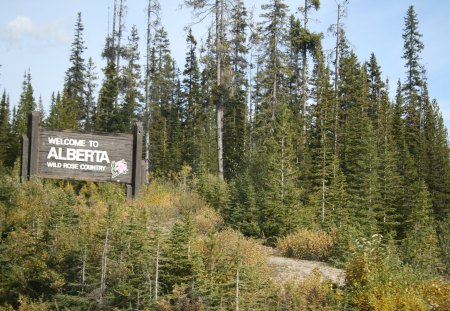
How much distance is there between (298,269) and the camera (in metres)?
11.7

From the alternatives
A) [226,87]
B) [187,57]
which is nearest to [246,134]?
[187,57]

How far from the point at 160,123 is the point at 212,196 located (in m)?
35.1

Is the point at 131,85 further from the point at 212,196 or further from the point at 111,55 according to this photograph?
the point at 212,196

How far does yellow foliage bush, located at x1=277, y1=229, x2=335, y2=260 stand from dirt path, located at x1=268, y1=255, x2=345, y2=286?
0.54 m

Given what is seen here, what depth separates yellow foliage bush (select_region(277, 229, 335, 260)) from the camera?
43.5ft

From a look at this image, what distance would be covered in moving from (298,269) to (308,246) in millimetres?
1917

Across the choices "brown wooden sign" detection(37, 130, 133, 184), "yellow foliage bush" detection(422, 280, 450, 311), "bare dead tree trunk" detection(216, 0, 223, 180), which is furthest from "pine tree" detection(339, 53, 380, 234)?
"yellow foliage bush" detection(422, 280, 450, 311)

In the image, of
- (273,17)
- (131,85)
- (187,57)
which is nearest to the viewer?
(273,17)

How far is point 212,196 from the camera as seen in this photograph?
17.9 metres

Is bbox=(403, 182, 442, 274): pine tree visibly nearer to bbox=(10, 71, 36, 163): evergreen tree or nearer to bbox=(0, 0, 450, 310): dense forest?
bbox=(0, 0, 450, 310): dense forest

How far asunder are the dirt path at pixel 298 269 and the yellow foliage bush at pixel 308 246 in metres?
0.54

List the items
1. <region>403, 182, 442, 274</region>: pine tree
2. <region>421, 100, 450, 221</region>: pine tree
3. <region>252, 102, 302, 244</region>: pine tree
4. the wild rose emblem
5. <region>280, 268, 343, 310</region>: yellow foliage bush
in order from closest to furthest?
<region>280, 268, 343, 310</region>: yellow foliage bush < <region>252, 102, 302, 244</region>: pine tree < the wild rose emblem < <region>403, 182, 442, 274</region>: pine tree < <region>421, 100, 450, 221</region>: pine tree

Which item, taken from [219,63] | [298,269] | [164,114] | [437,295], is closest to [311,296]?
[298,269]

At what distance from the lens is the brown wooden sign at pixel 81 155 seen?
15690 mm
